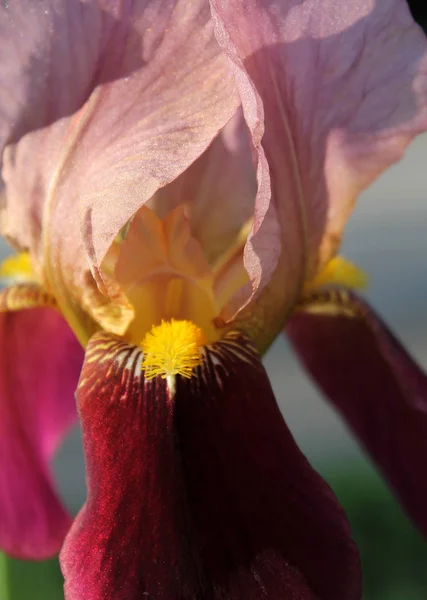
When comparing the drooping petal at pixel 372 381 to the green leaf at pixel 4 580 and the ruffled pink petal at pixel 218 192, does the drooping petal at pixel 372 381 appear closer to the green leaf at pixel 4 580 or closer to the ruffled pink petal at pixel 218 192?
the ruffled pink petal at pixel 218 192

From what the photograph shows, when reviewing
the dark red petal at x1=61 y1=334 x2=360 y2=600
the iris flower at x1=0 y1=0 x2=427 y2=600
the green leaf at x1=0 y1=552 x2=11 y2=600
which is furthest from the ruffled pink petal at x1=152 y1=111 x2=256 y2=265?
the green leaf at x1=0 y1=552 x2=11 y2=600

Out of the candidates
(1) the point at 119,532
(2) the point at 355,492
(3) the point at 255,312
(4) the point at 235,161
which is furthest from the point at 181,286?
(2) the point at 355,492

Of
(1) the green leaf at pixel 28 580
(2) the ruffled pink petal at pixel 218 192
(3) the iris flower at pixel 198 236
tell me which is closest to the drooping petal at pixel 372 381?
(3) the iris flower at pixel 198 236

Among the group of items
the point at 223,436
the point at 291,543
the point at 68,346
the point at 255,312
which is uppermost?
the point at 68,346

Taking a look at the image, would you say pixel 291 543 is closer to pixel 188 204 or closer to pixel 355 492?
pixel 188 204

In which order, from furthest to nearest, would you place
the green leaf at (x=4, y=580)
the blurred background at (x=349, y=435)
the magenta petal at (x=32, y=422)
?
1. the blurred background at (x=349, y=435)
2. the magenta petal at (x=32, y=422)
3. the green leaf at (x=4, y=580)

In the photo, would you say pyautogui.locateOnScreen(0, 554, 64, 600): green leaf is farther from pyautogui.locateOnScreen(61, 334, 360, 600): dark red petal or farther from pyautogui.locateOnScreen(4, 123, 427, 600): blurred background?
pyautogui.locateOnScreen(61, 334, 360, 600): dark red petal

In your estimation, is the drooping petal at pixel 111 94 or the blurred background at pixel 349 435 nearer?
the drooping petal at pixel 111 94
